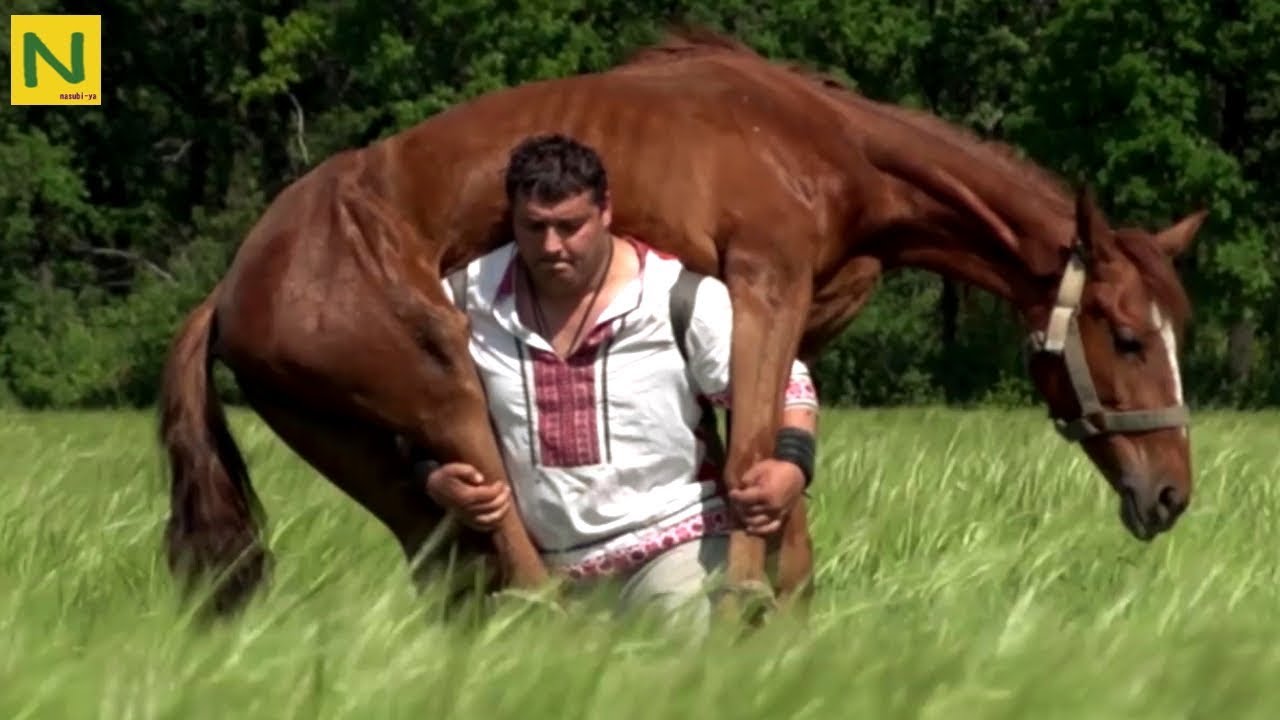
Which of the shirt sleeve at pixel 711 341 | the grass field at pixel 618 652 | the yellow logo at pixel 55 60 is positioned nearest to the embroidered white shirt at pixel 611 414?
the shirt sleeve at pixel 711 341

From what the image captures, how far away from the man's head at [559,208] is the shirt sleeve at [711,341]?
0.26 metres

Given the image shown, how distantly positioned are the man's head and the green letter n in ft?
146

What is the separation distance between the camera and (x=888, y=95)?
159 ft

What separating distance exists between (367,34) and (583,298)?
137 ft

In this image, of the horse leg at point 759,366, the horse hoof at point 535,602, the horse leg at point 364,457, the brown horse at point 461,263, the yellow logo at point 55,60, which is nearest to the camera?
the horse hoof at point 535,602

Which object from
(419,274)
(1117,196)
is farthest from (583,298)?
(1117,196)

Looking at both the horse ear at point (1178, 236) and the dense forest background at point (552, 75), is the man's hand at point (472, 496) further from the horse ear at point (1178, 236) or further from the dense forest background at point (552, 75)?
the dense forest background at point (552, 75)

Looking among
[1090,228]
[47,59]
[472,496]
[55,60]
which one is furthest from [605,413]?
[55,60]

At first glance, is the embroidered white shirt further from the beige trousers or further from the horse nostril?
the horse nostril

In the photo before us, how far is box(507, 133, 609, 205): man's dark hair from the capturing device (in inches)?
209

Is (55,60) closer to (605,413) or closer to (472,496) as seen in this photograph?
(472,496)

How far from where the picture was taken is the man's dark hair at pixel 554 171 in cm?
532

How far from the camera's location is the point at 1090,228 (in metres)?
6.80

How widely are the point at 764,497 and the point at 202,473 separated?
1.37 metres
